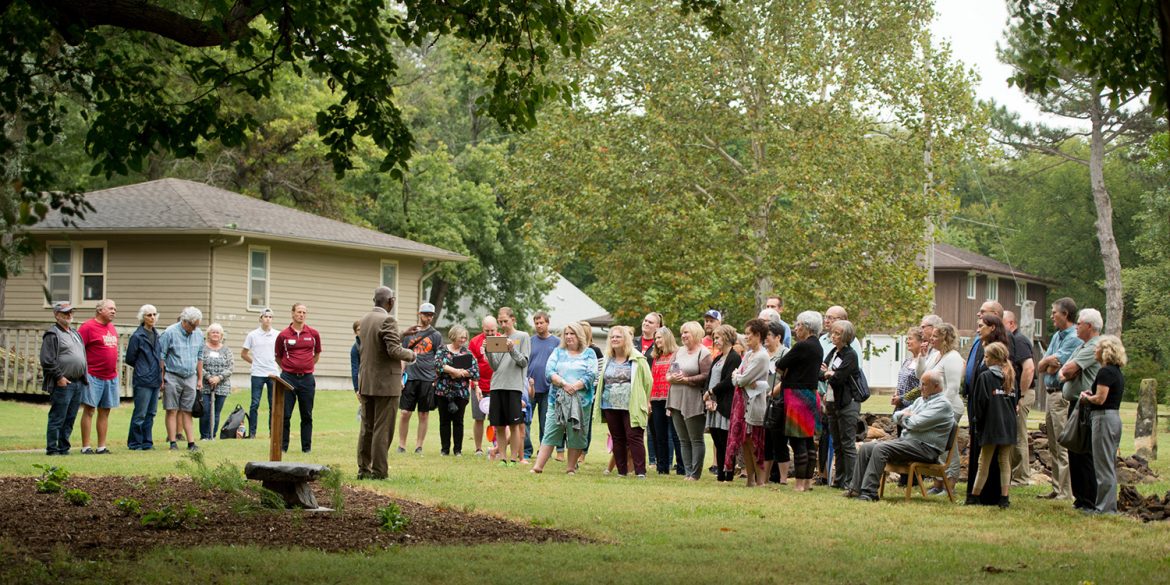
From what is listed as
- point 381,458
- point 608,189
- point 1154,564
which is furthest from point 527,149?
point 1154,564

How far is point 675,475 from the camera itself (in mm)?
16359

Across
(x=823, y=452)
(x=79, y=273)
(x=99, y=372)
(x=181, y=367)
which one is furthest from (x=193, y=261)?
(x=823, y=452)

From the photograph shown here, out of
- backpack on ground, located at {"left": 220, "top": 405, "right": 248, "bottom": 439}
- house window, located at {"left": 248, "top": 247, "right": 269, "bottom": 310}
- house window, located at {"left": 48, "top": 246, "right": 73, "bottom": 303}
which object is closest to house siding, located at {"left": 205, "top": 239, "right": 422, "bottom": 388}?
house window, located at {"left": 248, "top": 247, "right": 269, "bottom": 310}

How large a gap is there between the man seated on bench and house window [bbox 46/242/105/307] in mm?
24813

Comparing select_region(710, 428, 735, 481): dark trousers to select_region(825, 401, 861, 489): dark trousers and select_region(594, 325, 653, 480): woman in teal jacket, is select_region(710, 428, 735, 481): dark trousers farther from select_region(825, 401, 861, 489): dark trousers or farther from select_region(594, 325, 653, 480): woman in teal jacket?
select_region(825, 401, 861, 489): dark trousers

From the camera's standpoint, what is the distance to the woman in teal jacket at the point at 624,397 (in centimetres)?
1531

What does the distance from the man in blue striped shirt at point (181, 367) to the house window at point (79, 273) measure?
55.7 feet

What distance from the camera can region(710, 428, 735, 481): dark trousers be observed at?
15.3 meters

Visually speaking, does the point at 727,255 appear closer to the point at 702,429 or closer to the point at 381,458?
the point at 702,429

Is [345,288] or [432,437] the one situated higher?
[345,288]

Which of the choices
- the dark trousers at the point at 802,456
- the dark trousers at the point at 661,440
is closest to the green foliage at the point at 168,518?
the dark trousers at the point at 802,456

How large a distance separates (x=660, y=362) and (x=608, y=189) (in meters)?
17.7

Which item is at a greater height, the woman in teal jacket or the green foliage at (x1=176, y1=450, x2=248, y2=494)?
the woman in teal jacket

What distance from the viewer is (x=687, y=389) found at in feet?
51.5
